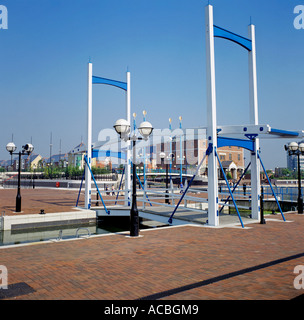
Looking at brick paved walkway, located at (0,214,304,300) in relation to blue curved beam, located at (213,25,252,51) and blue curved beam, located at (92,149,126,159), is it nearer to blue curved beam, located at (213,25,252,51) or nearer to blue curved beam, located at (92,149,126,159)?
blue curved beam, located at (92,149,126,159)

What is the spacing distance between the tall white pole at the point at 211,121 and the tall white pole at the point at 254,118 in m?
2.70

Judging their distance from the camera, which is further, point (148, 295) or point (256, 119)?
point (256, 119)

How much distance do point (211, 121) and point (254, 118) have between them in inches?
120

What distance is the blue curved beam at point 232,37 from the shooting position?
11977 millimetres

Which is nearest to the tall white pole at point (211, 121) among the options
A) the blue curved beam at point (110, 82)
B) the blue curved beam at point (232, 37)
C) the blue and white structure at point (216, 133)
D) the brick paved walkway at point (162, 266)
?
the blue and white structure at point (216, 133)

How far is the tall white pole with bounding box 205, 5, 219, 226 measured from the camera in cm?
1145

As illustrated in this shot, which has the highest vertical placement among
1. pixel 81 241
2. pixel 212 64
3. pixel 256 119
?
pixel 212 64

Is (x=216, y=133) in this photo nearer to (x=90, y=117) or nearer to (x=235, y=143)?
(x=235, y=143)

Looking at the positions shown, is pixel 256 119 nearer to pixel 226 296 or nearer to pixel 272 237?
pixel 272 237

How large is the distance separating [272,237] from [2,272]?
785 cm

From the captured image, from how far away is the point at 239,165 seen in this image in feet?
304

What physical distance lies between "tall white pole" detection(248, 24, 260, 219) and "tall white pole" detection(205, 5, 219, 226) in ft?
8.86
